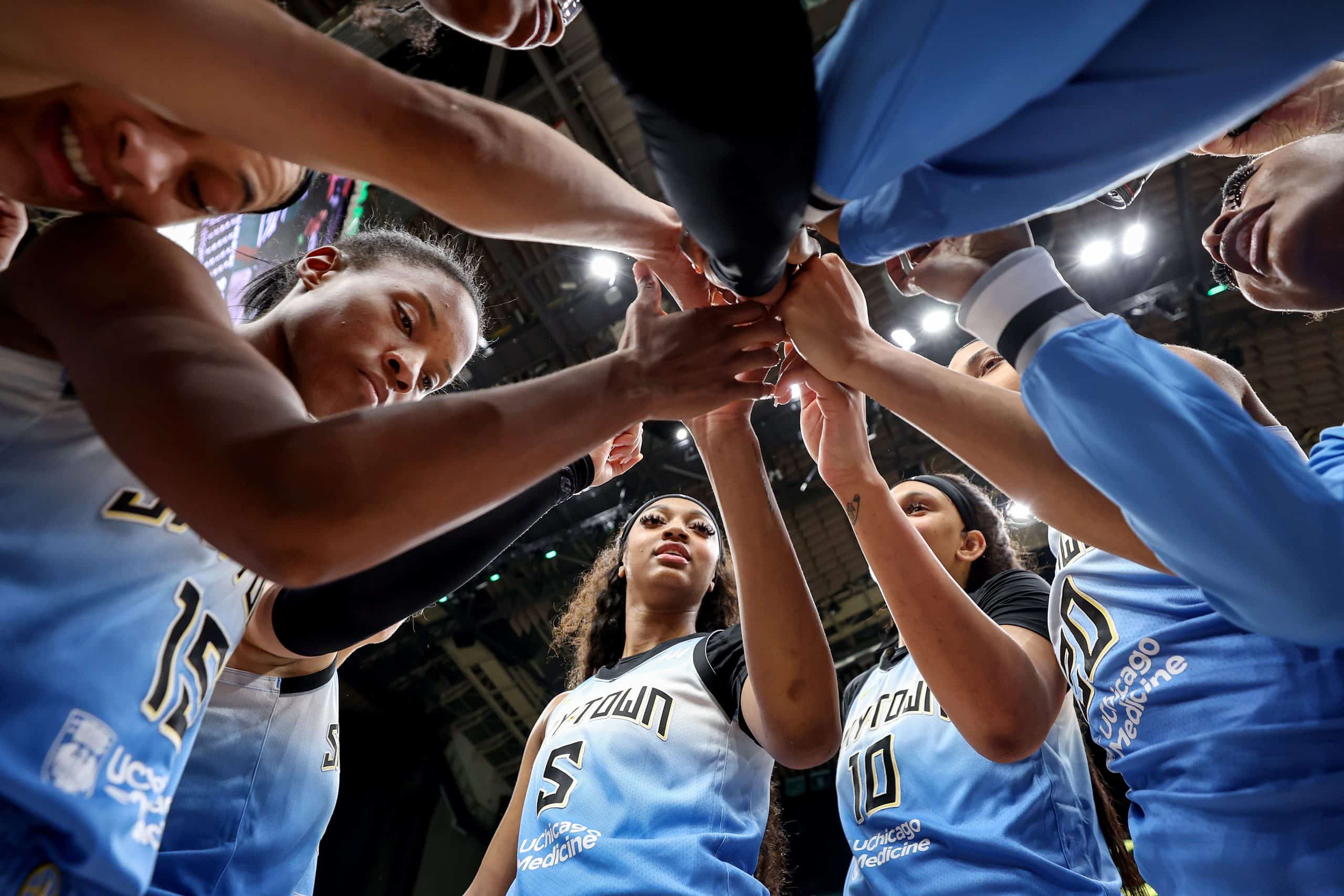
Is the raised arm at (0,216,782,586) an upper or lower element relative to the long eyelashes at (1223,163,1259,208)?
upper

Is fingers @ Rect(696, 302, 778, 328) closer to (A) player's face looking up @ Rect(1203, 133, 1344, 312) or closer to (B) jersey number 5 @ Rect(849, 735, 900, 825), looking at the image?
(A) player's face looking up @ Rect(1203, 133, 1344, 312)

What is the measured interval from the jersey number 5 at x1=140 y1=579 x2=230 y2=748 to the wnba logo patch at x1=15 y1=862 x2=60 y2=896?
145mm

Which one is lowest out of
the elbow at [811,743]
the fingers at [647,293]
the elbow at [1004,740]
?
the elbow at [1004,740]

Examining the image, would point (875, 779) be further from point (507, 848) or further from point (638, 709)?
point (507, 848)

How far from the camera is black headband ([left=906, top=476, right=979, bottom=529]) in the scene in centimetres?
229

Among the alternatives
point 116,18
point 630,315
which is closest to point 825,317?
point 630,315

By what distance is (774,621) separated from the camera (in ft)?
4.67

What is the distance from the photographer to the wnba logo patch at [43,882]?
70 centimetres

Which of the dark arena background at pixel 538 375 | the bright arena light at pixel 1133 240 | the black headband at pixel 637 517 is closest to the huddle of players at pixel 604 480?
the black headband at pixel 637 517

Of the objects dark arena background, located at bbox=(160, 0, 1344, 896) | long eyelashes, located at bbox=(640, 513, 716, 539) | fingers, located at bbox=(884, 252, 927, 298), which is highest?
fingers, located at bbox=(884, 252, 927, 298)

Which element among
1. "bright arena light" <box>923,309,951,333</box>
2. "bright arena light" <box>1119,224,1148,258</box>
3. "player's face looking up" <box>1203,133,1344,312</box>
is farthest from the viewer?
"bright arena light" <box>923,309,951,333</box>

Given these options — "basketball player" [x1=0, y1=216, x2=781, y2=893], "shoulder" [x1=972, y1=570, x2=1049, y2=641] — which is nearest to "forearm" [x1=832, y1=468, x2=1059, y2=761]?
"shoulder" [x1=972, y1=570, x2=1049, y2=641]

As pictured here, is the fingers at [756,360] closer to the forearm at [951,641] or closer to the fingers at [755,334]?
the fingers at [755,334]

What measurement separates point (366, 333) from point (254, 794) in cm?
81
